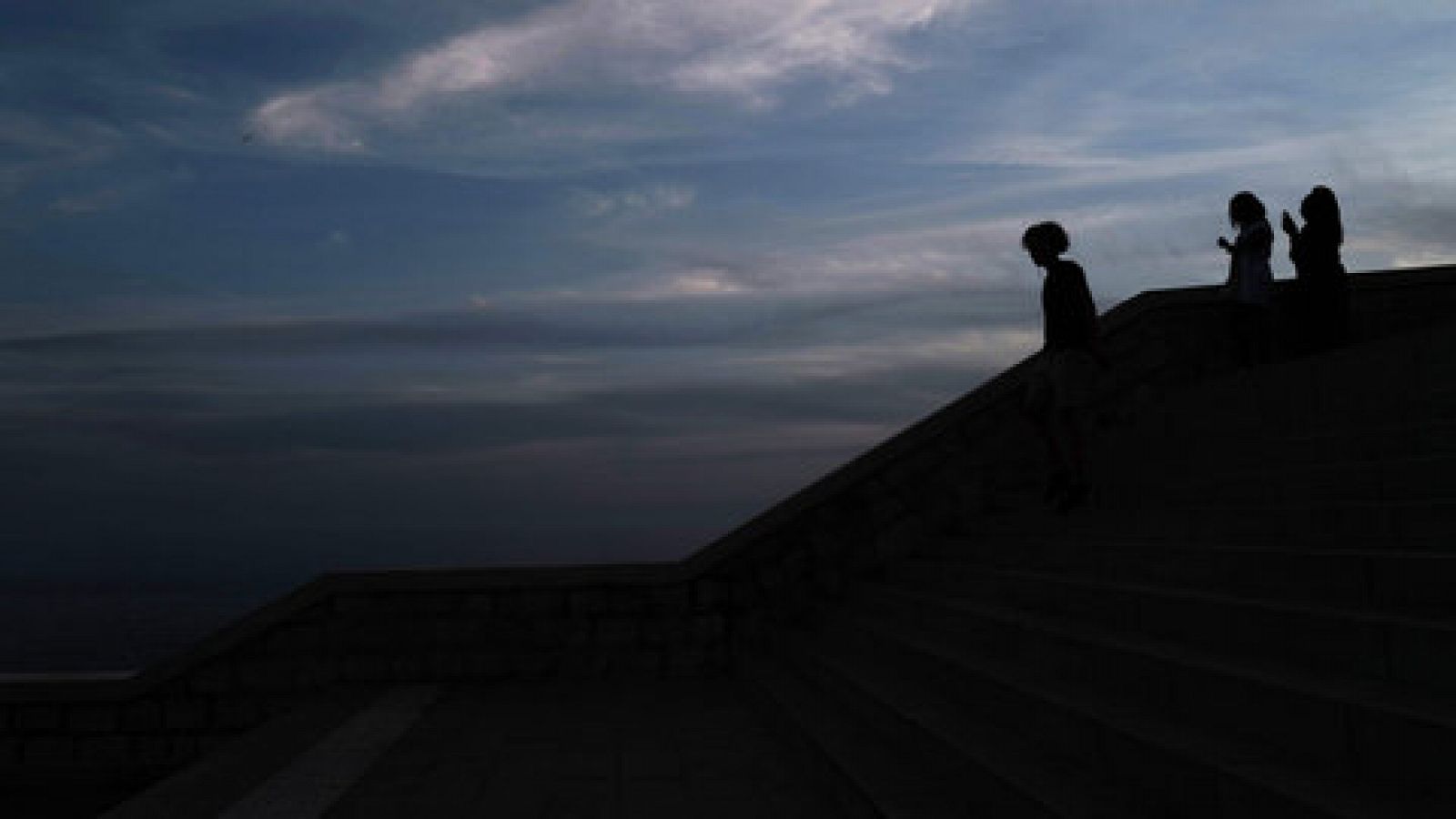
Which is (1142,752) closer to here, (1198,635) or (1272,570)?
(1198,635)

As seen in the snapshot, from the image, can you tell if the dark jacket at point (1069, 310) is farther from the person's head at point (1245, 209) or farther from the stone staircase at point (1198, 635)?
the person's head at point (1245, 209)

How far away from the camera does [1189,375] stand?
955 centimetres

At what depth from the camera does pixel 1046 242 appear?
7.29 metres

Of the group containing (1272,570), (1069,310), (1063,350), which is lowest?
(1272,570)

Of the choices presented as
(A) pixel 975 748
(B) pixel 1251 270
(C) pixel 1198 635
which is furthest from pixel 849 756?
(B) pixel 1251 270

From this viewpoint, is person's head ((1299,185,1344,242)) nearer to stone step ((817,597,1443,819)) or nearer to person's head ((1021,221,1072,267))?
person's head ((1021,221,1072,267))

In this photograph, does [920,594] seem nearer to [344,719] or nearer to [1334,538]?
[1334,538]

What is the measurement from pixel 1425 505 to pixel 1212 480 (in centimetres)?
222

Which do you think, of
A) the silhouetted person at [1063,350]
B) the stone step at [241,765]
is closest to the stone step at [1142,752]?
the silhouetted person at [1063,350]

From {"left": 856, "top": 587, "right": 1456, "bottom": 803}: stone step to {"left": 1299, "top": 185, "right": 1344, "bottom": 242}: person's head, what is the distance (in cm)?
561

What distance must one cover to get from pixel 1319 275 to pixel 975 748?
22.2 feet

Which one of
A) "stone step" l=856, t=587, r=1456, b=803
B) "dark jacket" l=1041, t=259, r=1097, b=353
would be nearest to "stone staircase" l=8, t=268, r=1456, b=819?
"stone step" l=856, t=587, r=1456, b=803

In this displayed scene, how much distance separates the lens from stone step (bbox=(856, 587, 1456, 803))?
2.87 m

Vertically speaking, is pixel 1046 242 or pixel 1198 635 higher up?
pixel 1046 242
